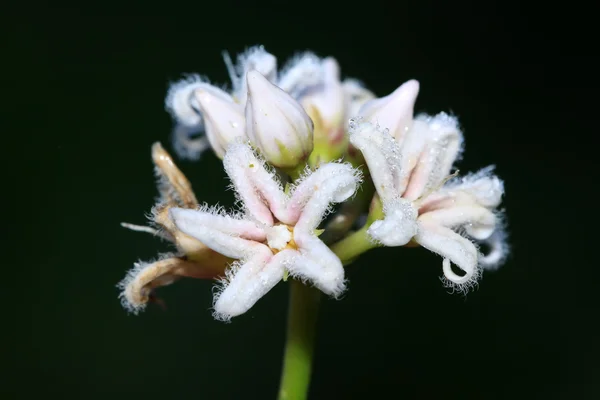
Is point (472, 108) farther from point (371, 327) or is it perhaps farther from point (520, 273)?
point (371, 327)

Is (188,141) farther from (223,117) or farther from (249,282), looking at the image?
(249,282)

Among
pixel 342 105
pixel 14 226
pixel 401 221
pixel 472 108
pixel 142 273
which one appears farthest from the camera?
pixel 472 108

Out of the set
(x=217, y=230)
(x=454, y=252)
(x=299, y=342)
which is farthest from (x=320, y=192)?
(x=299, y=342)

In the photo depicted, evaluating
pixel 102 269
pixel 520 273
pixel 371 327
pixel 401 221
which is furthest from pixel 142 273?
pixel 520 273

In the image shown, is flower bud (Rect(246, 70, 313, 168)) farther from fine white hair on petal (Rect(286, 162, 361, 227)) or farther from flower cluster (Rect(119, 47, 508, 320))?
fine white hair on petal (Rect(286, 162, 361, 227))

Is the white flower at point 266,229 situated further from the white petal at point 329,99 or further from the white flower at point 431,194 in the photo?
the white petal at point 329,99
